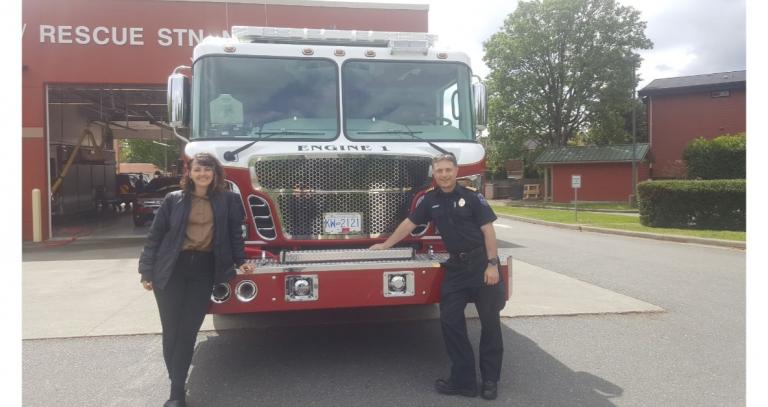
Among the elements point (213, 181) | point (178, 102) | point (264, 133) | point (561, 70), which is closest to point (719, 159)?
point (561, 70)

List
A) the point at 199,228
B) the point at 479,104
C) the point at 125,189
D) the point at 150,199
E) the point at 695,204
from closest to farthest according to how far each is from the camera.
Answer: the point at 199,228 → the point at 479,104 → the point at 695,204 → the point at 150,199 → the point at 125,189

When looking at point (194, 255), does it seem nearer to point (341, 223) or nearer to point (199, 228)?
point (199, 228)

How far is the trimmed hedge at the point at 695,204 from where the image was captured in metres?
15.8

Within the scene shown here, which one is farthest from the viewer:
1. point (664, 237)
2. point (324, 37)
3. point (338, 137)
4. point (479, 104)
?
point (664, 237)

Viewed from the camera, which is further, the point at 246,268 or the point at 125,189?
→ the point at 125,189

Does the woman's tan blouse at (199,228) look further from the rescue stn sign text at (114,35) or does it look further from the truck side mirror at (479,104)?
the rescue stn sign text at (114,35)

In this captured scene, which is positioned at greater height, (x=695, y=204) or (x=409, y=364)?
(x=695, y=204)

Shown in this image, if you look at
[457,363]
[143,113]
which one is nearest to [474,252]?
[457,363]

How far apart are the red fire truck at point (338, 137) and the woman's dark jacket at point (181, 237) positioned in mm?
356

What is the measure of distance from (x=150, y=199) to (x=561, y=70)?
2962 cm

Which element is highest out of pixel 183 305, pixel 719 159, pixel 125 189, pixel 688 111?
pixel 688 111

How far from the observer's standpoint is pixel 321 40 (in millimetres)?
5391

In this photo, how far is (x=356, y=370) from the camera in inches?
189

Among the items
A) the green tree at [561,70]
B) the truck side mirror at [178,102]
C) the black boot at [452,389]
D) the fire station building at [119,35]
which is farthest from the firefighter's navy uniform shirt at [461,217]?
the green tree at [561,70]
